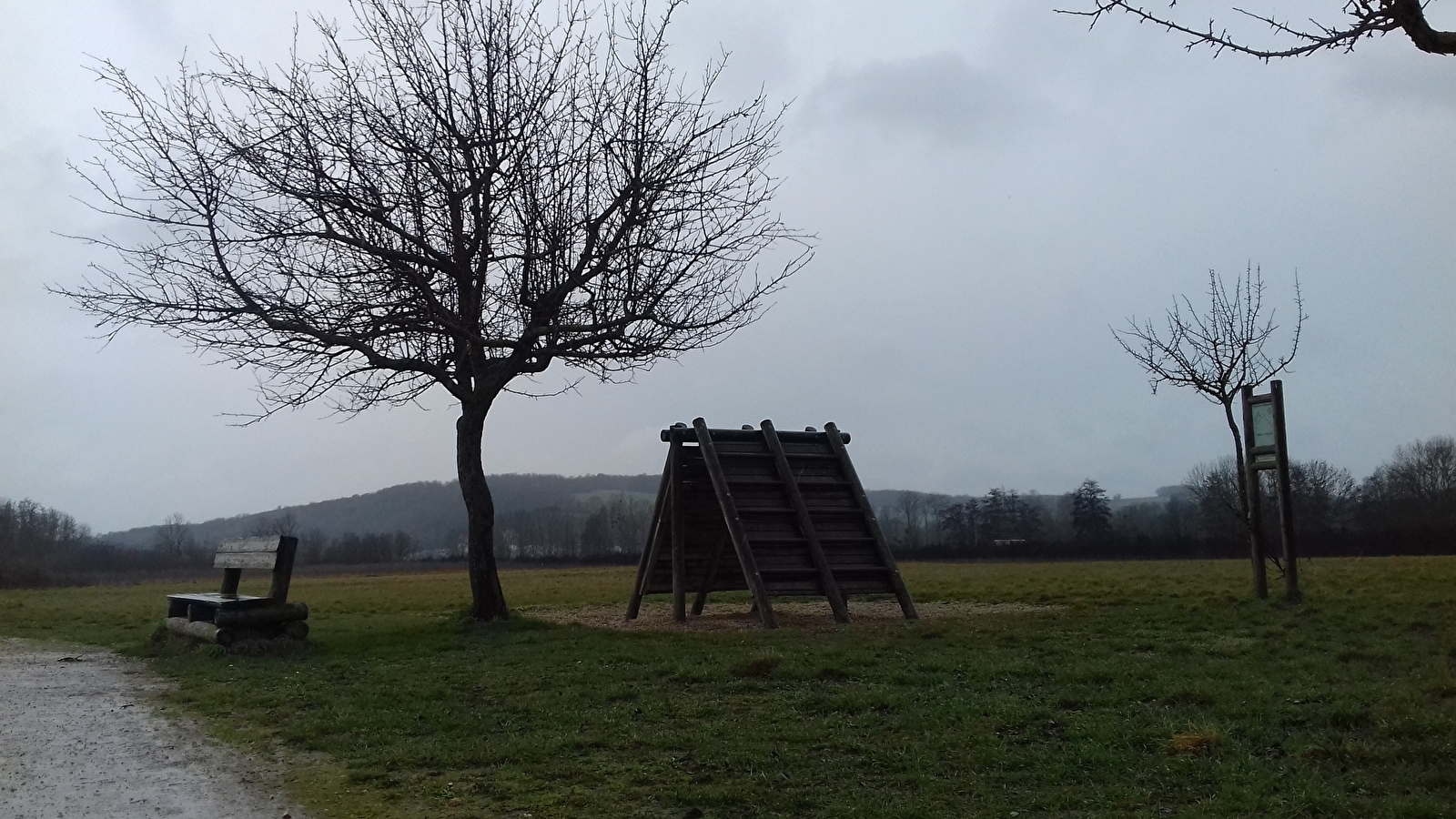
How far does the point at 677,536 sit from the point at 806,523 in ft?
6.98

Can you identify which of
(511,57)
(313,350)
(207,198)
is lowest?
(313,350)

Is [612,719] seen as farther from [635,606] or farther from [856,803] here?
[635,606]

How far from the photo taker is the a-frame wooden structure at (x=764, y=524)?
1333 cm

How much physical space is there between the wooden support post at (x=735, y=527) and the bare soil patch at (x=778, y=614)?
48cm

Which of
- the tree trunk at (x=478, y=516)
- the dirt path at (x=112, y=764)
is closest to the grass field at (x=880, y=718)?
the dirt path at (x=112, y=764)

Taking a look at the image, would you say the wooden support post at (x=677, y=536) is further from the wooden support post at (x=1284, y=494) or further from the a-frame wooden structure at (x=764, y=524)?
the wooden support post at (x=1284, y=494)

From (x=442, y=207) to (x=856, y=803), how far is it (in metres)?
10.9

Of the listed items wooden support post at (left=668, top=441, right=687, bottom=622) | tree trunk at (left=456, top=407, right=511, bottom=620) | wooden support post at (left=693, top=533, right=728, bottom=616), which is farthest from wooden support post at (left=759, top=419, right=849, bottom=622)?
tree trunk at (left=456, top=407, right=511, bottom=620)

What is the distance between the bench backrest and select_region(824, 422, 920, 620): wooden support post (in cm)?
708

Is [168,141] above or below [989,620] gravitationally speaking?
above

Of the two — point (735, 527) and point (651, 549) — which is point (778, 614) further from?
point (735, 527)

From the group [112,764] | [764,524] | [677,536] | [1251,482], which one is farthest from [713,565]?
[112,764]

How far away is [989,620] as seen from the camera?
13016 millimetres

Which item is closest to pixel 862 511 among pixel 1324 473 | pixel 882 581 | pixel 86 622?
pixel 882 581
